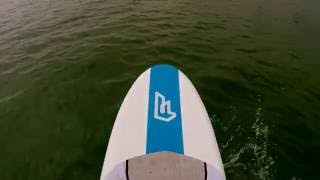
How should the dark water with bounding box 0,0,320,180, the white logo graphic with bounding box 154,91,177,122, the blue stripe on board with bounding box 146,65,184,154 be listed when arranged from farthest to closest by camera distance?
1. the dark water with bounding box 0,0,320,180
2. the white logo graphic with bounding box 154,91,177,122
3. the blue stripe on board with bounding box 146,65,184,154

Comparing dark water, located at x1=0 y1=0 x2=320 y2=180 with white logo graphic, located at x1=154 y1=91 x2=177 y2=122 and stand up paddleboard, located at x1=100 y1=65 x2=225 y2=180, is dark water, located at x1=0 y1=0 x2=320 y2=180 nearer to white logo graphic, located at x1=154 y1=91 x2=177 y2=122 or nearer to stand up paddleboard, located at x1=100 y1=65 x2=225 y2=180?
stand up paddleboard, located at x1=100 y1=65 x2=225 y2=180

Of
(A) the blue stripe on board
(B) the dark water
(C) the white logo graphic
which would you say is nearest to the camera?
(A) the blue stripe on board

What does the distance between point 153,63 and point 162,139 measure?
5931 millimetres

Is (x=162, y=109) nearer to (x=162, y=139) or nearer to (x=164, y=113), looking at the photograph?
(x=164, y=113)

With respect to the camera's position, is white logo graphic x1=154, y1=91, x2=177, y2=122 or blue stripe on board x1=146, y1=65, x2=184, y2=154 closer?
blue stripe on board x1=146, y1=65, x2=184, y2=154

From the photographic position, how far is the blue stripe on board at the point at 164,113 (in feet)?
18.8

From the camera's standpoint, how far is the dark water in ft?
24.7

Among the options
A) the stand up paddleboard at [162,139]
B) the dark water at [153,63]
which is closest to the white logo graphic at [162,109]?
the stand up paddleboard at [162,139]

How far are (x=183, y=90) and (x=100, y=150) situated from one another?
8.09 feet

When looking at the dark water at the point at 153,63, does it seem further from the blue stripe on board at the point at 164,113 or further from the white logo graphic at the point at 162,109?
the white logo graphic at the point at 162,109

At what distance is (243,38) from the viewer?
41.8 feet

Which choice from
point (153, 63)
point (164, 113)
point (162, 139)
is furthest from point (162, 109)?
point (153, 63)

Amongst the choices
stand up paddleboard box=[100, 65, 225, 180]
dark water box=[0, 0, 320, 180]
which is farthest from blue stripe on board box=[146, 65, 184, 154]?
dark water box=[0, 0, 320, 180]

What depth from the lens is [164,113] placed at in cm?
652
